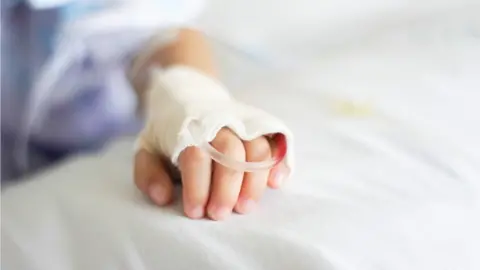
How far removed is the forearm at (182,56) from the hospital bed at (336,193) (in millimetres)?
78

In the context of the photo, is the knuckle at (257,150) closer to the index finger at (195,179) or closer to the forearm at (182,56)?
the index finger at (195,179)

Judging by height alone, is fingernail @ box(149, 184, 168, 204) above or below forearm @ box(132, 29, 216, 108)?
below

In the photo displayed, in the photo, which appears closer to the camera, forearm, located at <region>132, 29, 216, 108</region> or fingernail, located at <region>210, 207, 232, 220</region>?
fingernail, located at <region>210, 207, 232, 220</region>

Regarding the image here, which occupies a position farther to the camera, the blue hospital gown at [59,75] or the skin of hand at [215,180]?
the blue hospital gown at [59,75]

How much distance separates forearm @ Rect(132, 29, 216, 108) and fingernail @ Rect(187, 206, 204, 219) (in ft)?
0.78

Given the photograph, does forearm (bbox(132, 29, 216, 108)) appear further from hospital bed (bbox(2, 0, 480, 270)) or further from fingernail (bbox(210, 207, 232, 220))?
fingernail (bbox(210, 207, 232, 220))

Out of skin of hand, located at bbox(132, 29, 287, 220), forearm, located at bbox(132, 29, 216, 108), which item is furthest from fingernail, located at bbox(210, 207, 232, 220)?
forearm, located at bbox(132, 29, 216, 108)

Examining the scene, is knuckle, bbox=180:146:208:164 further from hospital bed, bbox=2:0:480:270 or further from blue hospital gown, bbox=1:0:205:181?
blue hospital gown, bbox=1:0:205:181

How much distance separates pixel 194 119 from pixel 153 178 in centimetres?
4

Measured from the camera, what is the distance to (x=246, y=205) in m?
0.45

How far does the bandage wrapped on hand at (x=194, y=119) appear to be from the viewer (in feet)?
1.54

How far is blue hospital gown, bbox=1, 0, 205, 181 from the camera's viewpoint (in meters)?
0.68

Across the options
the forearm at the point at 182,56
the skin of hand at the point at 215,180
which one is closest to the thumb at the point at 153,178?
the skin of hand at the point at 215,180

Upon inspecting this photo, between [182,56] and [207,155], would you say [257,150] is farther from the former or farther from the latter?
[182,56]
